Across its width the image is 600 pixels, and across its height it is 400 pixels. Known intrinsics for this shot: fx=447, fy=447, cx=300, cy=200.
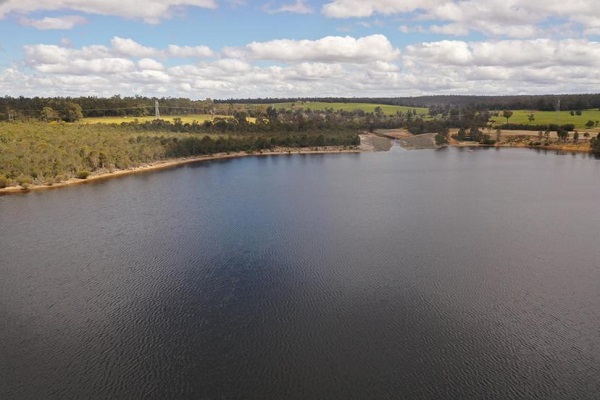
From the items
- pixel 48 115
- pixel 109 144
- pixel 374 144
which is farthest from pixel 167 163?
pixel 374 144

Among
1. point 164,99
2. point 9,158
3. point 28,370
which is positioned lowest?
point 28,370

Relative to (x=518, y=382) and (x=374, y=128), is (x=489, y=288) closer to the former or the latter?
(x=518, y=382)

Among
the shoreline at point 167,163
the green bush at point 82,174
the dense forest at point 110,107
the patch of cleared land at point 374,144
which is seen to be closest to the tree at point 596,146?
the patch of cleared land at point 374,144

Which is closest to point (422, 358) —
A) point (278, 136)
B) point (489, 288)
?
point (489, 288)

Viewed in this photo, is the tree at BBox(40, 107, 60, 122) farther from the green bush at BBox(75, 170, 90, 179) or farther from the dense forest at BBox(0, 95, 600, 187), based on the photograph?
the green bush at BBox(75, 170, 90, 179)

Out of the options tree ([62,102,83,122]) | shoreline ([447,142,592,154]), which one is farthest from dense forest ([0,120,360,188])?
shoreline ([447,142,592,154])

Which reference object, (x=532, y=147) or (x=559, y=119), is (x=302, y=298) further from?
(x=559, y=119)

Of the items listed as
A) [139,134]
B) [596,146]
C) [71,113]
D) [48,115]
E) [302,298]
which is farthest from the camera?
[71,113]
